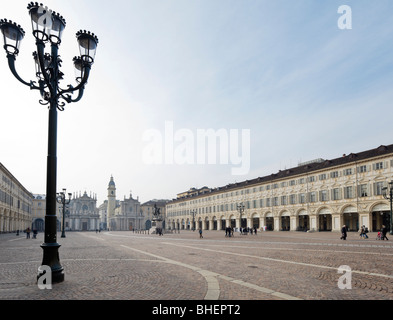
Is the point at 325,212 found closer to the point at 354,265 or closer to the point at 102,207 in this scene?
the point at 354,265

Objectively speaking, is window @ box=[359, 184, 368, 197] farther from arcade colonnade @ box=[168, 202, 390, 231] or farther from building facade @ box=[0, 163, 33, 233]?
building facade @ box=[0, 163, 33, 233]

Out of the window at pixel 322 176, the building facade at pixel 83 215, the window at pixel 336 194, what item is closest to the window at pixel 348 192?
the window at pixel 336 194

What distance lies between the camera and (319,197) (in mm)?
50594

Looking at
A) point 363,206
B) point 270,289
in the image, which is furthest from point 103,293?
point 363,206

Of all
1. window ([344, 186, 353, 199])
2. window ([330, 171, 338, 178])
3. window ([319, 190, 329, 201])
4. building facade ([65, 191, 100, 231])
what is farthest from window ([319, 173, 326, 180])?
building facade ([65, 191, 100, 231])

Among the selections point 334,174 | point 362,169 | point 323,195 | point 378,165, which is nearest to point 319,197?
point 323,195

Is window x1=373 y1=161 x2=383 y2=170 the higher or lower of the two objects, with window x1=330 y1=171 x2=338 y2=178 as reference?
higher

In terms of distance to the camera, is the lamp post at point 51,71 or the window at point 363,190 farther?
the window at point 363,190

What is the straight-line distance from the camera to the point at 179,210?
101688mm

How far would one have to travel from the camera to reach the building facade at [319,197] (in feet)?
139

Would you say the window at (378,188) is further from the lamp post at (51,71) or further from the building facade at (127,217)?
the building facade at (127,217)

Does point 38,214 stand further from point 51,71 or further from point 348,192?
point 51,71

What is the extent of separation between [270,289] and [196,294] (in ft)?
6.61

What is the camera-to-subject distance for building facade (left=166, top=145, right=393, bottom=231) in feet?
139
